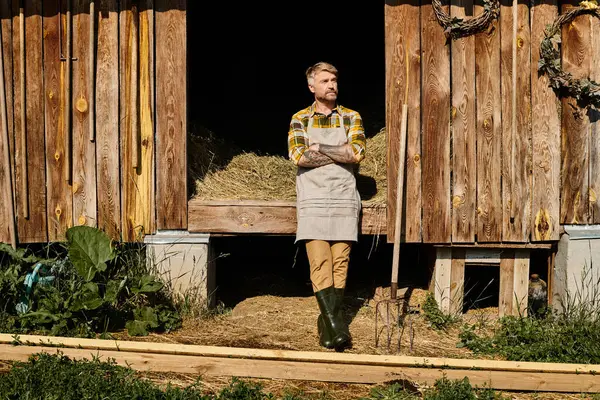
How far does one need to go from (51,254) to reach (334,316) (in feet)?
9.43

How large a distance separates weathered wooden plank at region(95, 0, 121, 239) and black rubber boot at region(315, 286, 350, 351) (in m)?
1.87

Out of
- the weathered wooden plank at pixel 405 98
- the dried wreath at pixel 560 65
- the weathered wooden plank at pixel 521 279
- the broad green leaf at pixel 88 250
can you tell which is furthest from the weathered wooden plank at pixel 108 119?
the dried wreath at pixel 560 65

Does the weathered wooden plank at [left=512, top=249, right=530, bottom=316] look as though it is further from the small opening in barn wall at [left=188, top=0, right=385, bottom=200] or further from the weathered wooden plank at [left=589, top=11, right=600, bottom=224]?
the small opening in barn wall at [left=188, top=0, right=385, bottom=200]

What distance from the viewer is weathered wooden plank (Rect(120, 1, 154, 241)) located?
7172 millimetres

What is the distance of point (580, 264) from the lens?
719cm

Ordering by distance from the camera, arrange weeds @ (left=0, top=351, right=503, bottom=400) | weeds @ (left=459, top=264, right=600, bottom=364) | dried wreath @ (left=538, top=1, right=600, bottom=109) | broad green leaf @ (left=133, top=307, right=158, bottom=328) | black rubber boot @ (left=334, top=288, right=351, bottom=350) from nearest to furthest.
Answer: weeds @ (left=0, top=351, right=503, bottom=400), weeds @ (left=459, top=264, right=600, bottom=364), black rubber boot @ (left=334, top=288, right=351, bottom=350), broad green leaf @ (left=133, top=307, right=158, bottom=328), dried wreath @ (left=538, top=1, right=600, bottom=109)

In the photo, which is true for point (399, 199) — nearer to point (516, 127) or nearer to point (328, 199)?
point (328, 199)

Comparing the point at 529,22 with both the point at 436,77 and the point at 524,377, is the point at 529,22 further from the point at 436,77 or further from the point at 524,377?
the point at 524,377

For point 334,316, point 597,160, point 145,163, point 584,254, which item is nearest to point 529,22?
point 597,160

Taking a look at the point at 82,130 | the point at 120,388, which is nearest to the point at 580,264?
the point at 120,388

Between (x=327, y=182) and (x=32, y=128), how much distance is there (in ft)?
8.17

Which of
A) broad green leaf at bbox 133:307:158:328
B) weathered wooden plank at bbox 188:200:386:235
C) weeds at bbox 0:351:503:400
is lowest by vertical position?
weeds at bbox 0:351:503:400

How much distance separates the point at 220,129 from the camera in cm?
993

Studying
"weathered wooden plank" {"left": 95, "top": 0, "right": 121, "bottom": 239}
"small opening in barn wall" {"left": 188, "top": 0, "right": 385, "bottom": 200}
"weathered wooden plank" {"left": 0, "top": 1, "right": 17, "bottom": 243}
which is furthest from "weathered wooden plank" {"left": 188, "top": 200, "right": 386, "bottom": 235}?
"small opening in barn wall" {"left": 188, "top": 0, "right": 385, "bottom": 200}
